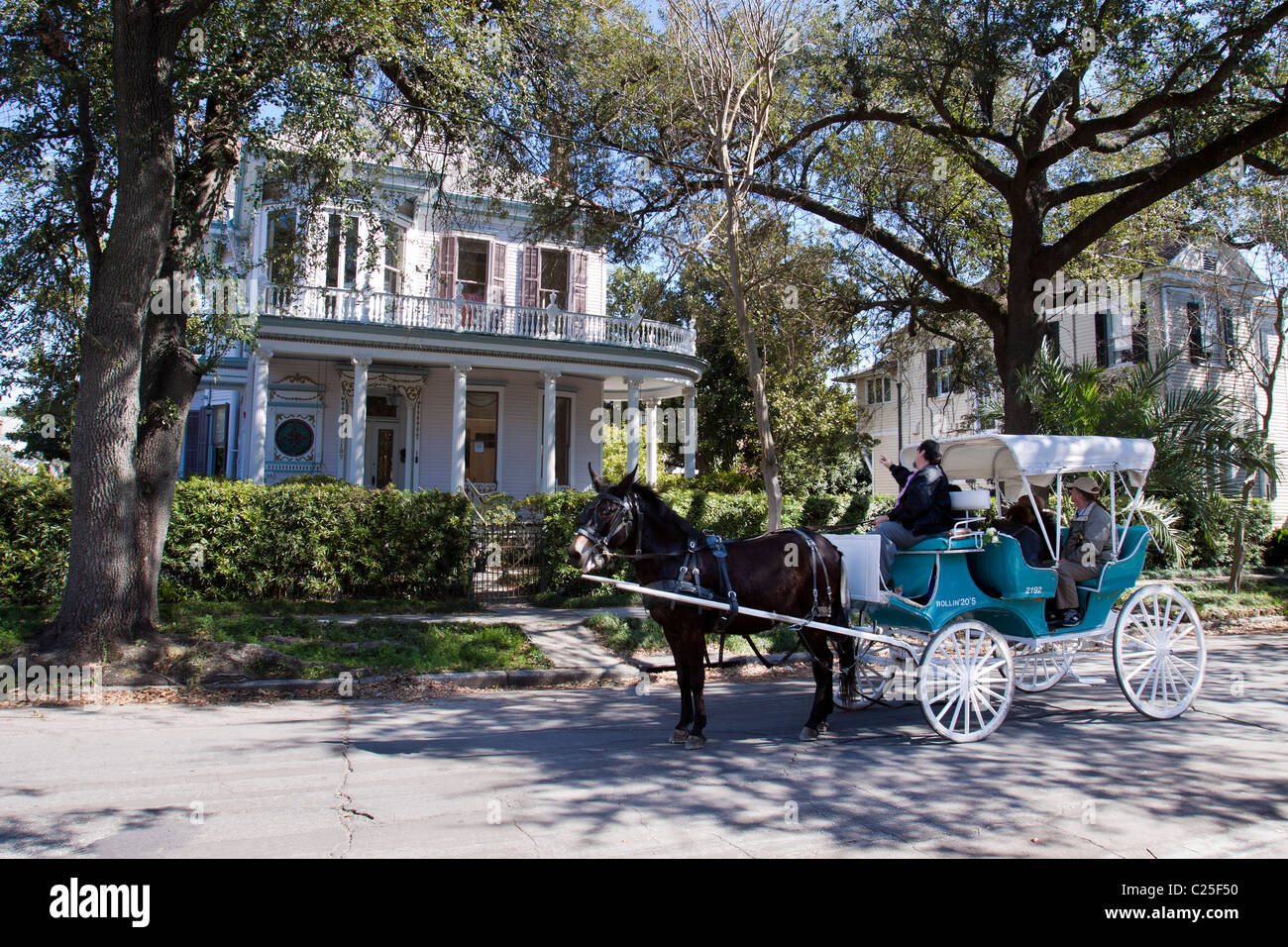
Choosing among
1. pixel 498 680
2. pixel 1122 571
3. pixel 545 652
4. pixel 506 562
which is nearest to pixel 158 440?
pixel 498 680

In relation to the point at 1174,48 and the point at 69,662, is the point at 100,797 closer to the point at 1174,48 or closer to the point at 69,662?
the point at 69,662

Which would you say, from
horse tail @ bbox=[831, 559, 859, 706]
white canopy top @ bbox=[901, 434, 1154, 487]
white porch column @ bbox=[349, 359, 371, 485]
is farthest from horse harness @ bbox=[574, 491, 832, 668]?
white porch column @ bbox=[349, 359, 371, 485]

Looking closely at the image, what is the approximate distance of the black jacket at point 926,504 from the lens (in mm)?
7332

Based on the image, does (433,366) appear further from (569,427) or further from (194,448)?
(194,448)

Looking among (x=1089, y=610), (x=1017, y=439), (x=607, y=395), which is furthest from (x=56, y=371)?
(x=607, y=395)

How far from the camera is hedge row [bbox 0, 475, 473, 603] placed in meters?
12.6

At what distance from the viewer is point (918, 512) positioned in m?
7.36

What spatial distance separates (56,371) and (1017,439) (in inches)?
526

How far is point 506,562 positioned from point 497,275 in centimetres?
1119

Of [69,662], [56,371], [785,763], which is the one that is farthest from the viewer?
[56,371]

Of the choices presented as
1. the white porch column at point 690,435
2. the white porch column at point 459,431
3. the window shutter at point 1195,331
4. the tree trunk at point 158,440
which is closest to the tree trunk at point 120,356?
the tree trunk at point 158,440

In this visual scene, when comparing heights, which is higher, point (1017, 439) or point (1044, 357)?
point (1044, 357)

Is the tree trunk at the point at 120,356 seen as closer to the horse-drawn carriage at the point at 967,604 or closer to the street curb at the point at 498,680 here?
the street curb at the point at 498,680
